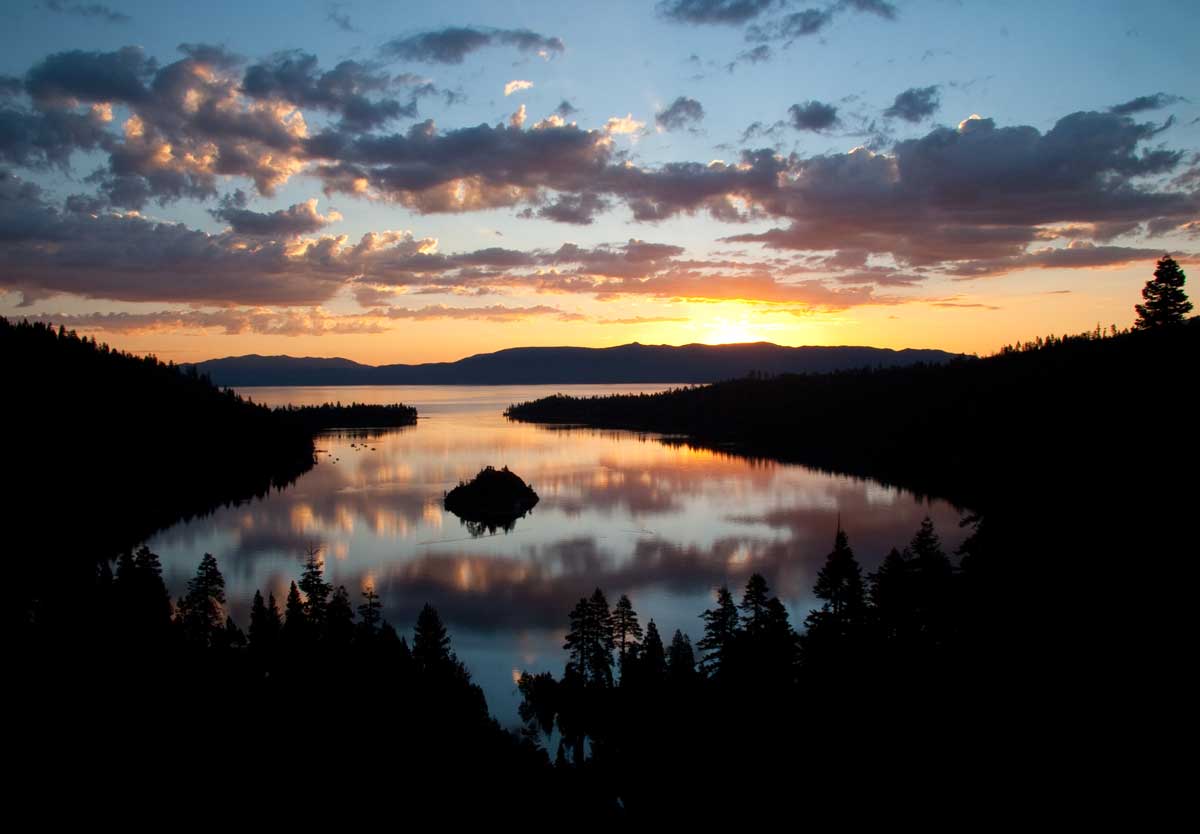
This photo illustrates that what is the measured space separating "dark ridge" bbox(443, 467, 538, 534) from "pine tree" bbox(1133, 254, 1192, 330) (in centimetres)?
5810

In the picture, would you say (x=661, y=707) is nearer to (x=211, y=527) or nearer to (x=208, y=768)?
(x=208, y=768)

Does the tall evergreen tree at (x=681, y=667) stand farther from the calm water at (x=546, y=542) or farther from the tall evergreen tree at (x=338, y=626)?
the tall evergreen tree at (x=338, y=626)

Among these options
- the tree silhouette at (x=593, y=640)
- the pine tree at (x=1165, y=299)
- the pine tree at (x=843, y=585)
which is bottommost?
the tree silhouette at (x=593, y=640)

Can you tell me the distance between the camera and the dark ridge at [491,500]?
75.8 meters

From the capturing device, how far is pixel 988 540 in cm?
1847

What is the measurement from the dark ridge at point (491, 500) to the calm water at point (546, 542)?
1703 millimetres

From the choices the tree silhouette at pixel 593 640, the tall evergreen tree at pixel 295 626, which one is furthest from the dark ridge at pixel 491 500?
the tall evergreen tree at pixel 295 626

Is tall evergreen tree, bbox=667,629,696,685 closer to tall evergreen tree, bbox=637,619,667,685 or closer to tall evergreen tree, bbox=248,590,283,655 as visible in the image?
tall evergreen tree, bbox=637,619,667,685

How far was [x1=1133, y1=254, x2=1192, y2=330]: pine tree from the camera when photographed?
62938 mm

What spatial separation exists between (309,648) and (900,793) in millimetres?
21344

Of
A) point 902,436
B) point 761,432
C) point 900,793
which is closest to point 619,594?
point 900,793

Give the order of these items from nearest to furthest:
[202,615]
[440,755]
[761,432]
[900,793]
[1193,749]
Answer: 1. [1193,749]
2. [900,793]
3. [440,755]
4. [202,615]
5. [761,432]

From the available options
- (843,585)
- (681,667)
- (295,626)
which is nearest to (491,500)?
(295,626)

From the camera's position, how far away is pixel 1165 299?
6350 centimetres
